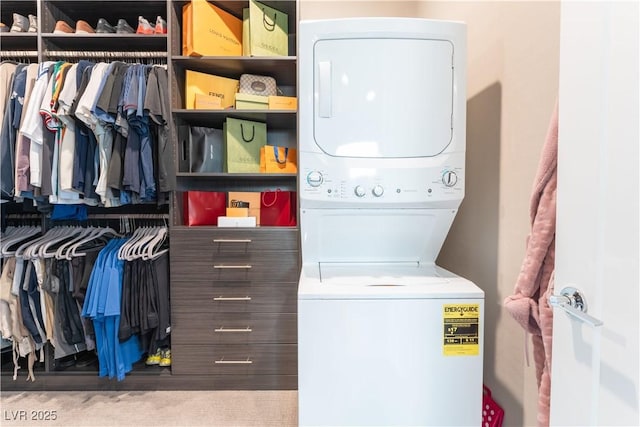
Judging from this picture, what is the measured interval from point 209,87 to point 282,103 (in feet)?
1.46

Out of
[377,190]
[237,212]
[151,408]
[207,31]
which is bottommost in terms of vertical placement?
[151,408]

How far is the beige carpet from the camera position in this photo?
1.71 m

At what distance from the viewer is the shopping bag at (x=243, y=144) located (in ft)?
6.50

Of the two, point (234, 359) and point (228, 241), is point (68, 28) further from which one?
point (234, 359)

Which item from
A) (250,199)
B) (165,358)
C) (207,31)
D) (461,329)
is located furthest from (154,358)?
(207,31)

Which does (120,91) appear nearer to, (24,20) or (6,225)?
(24,20)

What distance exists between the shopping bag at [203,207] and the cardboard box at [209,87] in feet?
1.67

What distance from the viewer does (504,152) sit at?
50.3 inches

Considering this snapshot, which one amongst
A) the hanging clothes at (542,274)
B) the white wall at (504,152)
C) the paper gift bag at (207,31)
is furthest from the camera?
the paper gift bag at (207,31)

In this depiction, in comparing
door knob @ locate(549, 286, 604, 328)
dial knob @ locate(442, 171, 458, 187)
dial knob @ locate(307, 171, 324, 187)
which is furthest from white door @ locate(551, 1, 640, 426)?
dial knob @ locate(307, 171, 324, 187)

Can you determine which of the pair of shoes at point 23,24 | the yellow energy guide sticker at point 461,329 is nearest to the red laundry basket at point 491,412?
the yellow energy guide sticker at point 461,329

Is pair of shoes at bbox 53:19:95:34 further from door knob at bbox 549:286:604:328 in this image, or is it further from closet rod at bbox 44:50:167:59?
door knob at bbox 549:286:604:328

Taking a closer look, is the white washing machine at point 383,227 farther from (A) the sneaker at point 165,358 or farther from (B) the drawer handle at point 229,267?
(A) the sneaker at point 165,358

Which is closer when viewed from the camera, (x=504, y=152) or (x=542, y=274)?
(x=542, y=274)
